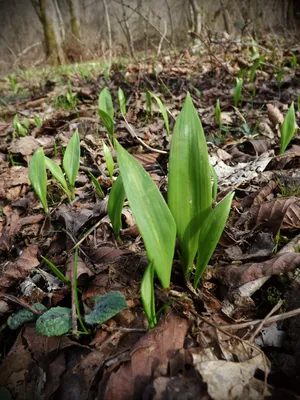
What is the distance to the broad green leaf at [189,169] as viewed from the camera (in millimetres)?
679

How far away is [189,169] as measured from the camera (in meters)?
0.69

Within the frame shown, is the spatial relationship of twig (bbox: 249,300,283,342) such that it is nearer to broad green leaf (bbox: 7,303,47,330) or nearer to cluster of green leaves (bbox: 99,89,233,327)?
cluster of green leaves (bbox: 99,89,233,327)

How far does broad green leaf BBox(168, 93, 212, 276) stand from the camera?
68 centimetres

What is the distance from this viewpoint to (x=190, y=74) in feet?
11.5

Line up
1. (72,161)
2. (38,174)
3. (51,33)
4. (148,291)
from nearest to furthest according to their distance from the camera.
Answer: (148,291) < (38,174) < (72,161) < (51,33)

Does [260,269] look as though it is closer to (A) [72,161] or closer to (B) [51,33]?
(A) [72,161]

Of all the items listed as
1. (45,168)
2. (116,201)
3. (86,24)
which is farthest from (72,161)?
(86,24)

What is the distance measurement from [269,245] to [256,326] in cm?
29

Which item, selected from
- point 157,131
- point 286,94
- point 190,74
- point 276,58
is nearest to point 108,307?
point 157,131

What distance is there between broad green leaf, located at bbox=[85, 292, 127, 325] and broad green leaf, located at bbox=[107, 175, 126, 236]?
0.28 meters

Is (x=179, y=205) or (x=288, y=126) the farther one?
(x=288, y=126)

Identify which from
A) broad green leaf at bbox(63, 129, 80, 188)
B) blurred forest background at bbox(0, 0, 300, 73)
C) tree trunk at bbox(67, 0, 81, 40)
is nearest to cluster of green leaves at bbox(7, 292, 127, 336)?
broad green leaf at bbox(63, 129, 80, 188)

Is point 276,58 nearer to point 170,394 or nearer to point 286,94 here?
point 286,94

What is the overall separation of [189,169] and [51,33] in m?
9.82
